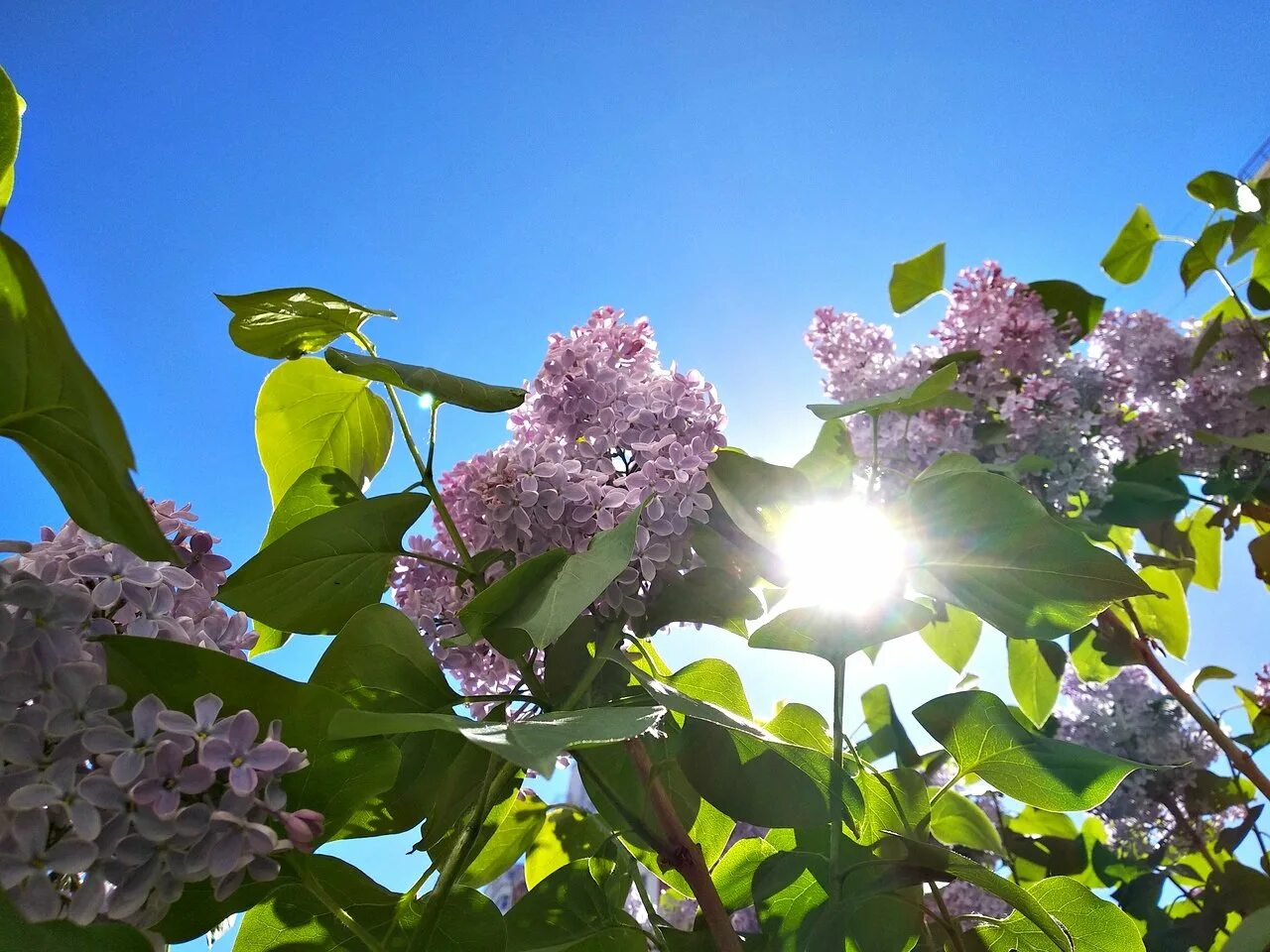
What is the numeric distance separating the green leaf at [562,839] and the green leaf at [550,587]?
17cm

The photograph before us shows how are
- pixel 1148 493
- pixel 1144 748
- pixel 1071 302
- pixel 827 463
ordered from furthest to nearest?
pixel 1144 748
pixel 1071 302
pixel 1148 493
pixel 827 463

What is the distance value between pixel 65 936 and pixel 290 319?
0.25 meters

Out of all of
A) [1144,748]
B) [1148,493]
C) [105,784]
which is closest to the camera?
[105,784]

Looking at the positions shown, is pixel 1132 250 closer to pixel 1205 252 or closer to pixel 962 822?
pixel 1205 252

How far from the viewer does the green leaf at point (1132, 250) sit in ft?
2.98

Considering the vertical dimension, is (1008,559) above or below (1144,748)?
below

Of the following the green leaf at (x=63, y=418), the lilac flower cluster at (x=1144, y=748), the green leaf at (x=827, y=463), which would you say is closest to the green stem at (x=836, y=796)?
the green leaf at (x=827, y=463)

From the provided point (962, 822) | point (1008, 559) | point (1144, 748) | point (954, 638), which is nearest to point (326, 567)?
point (1008, 559)

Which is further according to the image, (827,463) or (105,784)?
(827,463)

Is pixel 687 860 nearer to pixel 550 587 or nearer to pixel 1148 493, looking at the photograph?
pixel 550 587

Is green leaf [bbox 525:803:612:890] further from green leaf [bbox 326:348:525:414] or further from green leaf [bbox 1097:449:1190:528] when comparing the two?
green leaf [bbox 1097:449:1190:528]

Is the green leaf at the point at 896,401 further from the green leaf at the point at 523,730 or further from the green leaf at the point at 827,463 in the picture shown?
the green leaf at the point at 523,730

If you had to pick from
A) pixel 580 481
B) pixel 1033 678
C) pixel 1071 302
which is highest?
pixel 1071 302

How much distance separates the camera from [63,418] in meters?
0.22
